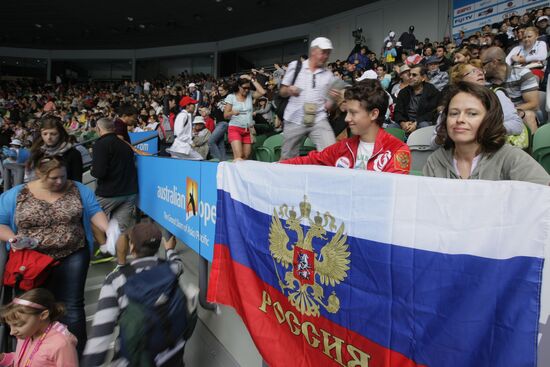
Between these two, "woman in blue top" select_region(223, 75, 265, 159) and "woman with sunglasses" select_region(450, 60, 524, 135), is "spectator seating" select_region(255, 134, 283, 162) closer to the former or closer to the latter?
"woman in blue top" select_region(223, 75, 265, 159)

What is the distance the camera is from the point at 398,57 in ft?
38.2

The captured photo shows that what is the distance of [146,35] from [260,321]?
26.7 meters

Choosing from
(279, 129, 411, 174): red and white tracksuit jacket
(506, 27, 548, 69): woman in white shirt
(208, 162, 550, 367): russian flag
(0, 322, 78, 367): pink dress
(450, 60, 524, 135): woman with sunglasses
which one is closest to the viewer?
(208, 162, 550, 367): russian flag

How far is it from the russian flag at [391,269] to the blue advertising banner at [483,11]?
12.2m

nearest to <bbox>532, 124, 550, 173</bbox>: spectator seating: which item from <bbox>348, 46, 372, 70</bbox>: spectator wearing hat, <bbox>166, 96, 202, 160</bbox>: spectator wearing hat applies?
<bbox>166, 96, 202, 160</bbox>: spectator wearing hat

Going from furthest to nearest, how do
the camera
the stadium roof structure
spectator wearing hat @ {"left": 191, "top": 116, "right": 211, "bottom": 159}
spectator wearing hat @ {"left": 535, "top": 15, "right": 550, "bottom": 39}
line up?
the stadium roof structure, the camera, spectator wearing hat @ {"left": 535, "top": 15, "right": 550, "bottom": 39}, spectator wearing hat @ {"left": 191, "top": 116, "right": 211, "bottom": 159}

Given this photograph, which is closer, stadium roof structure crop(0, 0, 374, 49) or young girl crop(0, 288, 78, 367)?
young girl crop(0, 288, 78, 367)

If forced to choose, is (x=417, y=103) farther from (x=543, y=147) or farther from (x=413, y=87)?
(x=543, y=147)

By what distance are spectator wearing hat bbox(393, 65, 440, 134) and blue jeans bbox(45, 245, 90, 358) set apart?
3.71 meters

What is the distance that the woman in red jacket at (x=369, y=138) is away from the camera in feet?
6.33

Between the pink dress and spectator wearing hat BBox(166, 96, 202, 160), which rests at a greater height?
spectator wearing hat BBox(166, 96, 202, 160)

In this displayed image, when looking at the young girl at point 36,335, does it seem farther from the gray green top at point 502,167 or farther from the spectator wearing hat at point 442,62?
the spectator wearing hat at point 442,62

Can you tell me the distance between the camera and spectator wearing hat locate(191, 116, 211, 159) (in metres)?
6.66

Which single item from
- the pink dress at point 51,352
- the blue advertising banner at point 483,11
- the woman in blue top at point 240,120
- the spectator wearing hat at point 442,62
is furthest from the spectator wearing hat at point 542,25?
the pink dress at point 51,352
